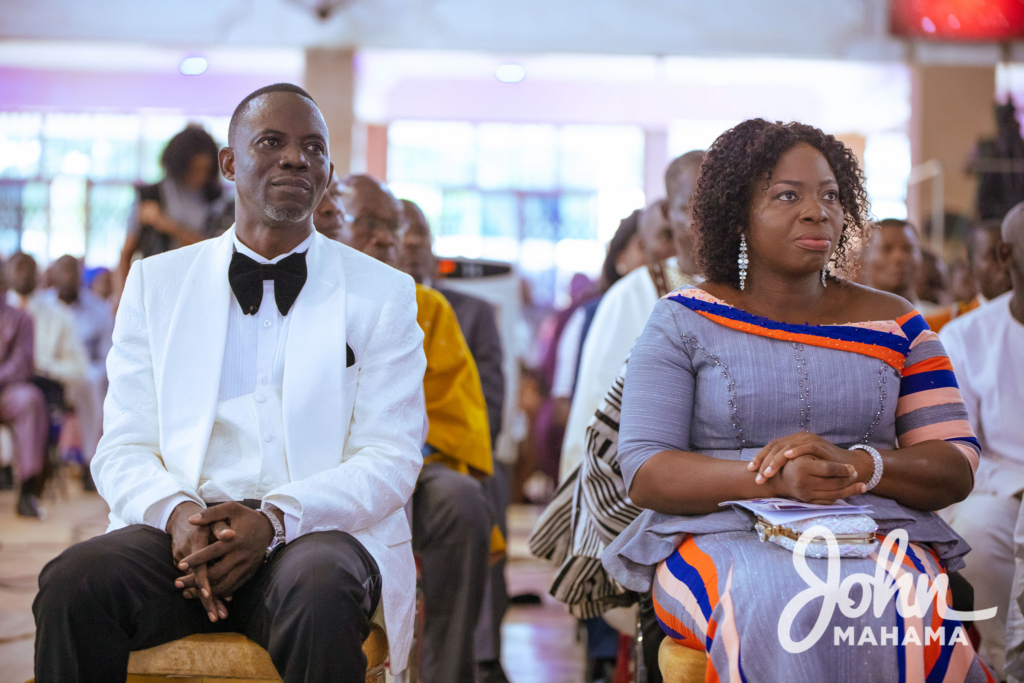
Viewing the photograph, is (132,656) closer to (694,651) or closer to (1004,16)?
(694,651)

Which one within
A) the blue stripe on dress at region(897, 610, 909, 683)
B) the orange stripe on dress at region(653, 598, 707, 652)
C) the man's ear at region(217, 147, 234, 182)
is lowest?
the orange stripe on dress at region(653, 598, 707, 652)

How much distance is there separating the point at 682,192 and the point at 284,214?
1.40 m

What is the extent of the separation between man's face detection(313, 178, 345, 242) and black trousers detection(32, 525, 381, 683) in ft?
4.13

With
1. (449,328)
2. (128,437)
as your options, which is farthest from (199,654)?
(449,328)

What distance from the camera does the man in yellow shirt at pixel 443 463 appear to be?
249 centimetres

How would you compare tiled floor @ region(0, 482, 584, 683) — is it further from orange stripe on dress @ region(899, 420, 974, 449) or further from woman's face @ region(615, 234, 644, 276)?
orange stripe on dress @ region(899, 420, 974, 449)

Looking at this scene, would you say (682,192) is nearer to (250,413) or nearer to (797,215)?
(797,215)

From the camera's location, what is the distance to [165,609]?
180 cm

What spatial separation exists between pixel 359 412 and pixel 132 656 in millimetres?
636

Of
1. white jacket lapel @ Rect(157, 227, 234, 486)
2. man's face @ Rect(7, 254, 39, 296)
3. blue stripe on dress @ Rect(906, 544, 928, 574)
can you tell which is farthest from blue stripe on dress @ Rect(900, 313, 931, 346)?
man's face @ Rect(7, 254, 39, 296)

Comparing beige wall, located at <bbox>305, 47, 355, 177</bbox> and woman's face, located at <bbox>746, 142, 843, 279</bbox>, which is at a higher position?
beige wall, located at <bbox>305, 47, 355, 177</bbox>

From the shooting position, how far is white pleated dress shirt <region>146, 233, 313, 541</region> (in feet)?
6.46

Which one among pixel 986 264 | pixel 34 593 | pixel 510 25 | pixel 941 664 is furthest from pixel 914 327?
pixel 510 25

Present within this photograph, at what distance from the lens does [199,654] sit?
5.87ft
